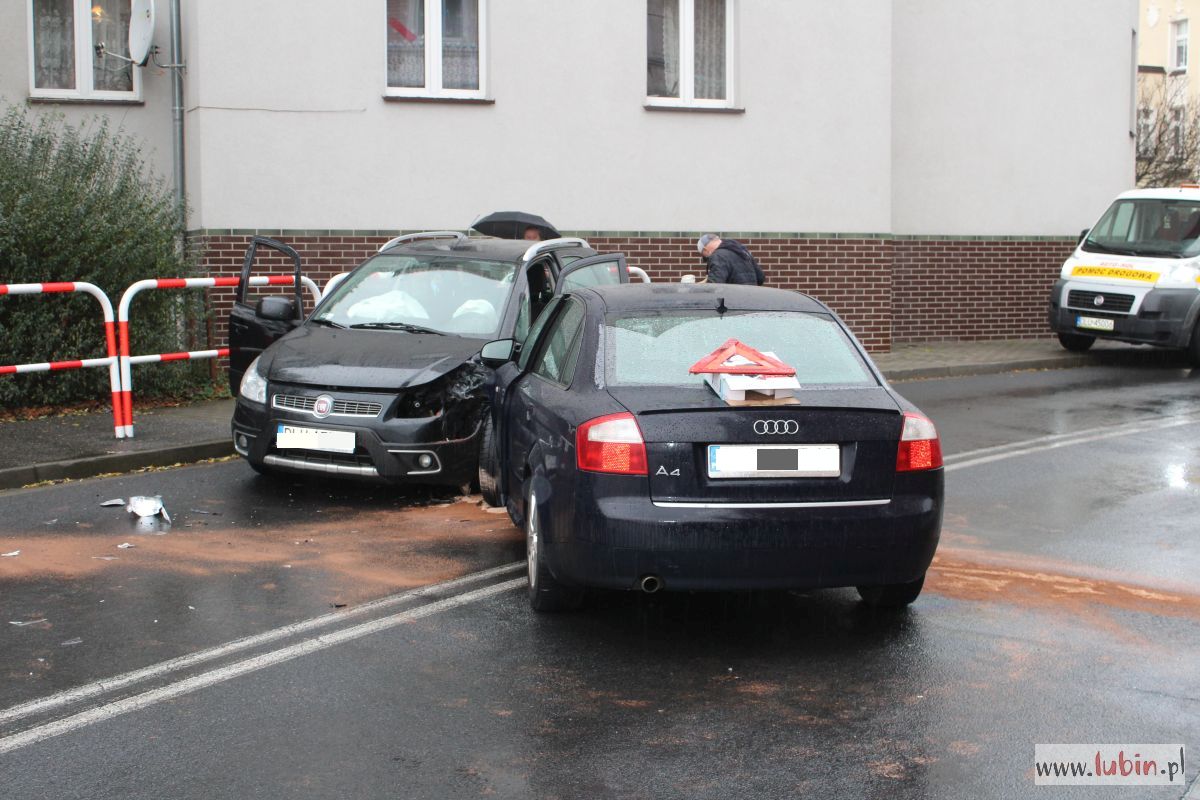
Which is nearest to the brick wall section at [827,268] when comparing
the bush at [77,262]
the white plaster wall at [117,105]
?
the white plaster wall at [117,105]

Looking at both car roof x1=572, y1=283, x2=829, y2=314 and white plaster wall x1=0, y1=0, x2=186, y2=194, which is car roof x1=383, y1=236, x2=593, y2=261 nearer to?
car roof x1=572, y1=283, x2=829, y2=314

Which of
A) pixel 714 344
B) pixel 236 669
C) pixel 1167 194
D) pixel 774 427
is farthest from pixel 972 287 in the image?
pixel 236 669

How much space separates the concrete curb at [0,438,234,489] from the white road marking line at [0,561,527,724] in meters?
4.10

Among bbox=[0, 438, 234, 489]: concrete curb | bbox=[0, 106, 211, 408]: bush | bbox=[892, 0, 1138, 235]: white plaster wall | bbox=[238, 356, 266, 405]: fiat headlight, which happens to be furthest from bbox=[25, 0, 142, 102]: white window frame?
bbox=[892, 0, 1138, 235]: white plaster wall

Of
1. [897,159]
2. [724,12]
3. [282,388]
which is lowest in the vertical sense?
[282,388]

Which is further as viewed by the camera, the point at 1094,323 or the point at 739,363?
the point at 1094,323

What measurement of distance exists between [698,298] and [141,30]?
11.1 m

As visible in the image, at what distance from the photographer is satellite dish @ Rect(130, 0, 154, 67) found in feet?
52.9

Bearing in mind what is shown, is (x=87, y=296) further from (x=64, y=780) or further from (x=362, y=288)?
(x=64, y=780)

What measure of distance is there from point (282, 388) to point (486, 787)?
17.5ft

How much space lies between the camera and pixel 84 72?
1708 cm

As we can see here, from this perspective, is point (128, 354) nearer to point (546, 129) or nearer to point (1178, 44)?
point (546, 129)

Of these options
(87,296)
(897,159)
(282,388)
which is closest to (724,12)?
(897,159)

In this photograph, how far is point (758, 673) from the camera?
5.91 m
